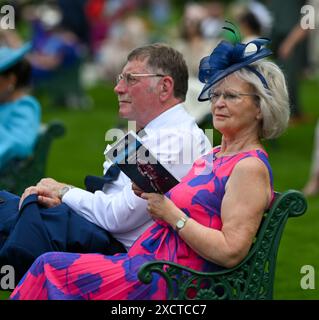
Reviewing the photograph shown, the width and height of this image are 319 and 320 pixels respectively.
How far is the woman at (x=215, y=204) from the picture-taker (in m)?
3.92

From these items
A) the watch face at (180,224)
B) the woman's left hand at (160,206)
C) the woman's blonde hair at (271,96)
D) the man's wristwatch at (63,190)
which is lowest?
the watch face at (180,224)

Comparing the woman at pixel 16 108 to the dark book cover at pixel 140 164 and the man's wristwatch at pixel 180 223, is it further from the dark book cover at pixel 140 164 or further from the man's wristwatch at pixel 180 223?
the man's wristwatch at pixel 180 223

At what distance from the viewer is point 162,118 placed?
469 cm

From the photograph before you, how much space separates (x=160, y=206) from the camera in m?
4.05

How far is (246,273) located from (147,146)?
0.85 meters

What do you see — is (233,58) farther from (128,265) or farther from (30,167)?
(30,167)

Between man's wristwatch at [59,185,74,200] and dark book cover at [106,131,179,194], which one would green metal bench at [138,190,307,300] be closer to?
dark book cover at [106,131,179,194]

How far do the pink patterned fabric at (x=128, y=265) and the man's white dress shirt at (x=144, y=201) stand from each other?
36cm

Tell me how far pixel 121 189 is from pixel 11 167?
190cm

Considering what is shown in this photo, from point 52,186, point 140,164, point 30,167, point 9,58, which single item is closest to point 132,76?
point 52,186

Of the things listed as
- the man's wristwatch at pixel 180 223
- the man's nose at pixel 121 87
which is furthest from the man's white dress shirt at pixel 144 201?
the man's wristwatch at pixel 180 223

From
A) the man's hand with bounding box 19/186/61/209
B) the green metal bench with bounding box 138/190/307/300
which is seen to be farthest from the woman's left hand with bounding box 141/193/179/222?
the man's hand with bounding box 19/186/61/209

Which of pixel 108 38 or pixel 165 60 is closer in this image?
pixel 165 60

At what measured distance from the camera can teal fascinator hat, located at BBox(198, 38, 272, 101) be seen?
4125 millimetres
